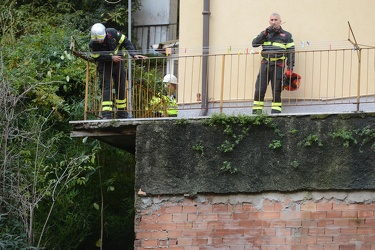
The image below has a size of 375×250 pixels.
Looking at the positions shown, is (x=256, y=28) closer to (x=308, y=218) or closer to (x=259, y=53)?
(x=259, y=53)

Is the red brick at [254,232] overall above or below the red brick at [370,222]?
below

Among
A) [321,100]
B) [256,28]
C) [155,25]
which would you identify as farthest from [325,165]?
[155,25]

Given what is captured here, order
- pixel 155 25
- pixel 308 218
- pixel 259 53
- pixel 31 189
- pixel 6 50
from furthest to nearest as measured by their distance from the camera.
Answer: pixel 155 25 → pixel 6 50 → pixel 31 189 → pixel 259 53 → pixel 308 218

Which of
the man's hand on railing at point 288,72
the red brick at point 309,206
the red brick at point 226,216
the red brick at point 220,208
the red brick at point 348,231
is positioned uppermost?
the man's hand on railing at point 288,72

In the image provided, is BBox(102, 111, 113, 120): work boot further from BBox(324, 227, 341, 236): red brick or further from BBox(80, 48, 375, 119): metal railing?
BBox(324, 227, 341, 236): red brick

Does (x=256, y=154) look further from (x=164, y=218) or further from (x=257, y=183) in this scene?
(x=164, y=218)

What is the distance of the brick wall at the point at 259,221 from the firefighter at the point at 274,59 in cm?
146

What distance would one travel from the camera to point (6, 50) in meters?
17.1

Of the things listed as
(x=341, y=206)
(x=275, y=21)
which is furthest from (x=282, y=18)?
(x=341, y=206)

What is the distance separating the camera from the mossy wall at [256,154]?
460 inches

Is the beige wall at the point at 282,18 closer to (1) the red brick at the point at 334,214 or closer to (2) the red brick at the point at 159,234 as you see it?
(1) the red brick at the point at 334,214

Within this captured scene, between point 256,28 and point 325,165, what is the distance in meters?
2.66

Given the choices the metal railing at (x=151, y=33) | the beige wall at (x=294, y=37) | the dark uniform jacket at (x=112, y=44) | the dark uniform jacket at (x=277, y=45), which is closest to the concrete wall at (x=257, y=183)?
the beige wall at (x=294, y=37)

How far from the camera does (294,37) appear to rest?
13.3 m
